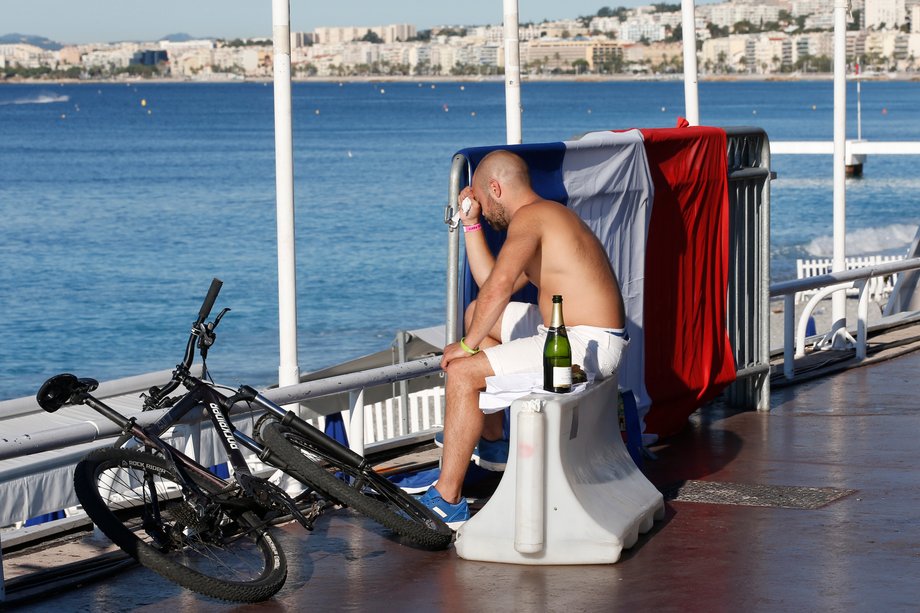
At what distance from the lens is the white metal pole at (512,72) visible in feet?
36.2

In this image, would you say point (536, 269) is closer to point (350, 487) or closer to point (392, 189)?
point (350, 487)

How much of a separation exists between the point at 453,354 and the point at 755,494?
1896 mm

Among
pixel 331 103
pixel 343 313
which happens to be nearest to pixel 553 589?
pixel 343 313

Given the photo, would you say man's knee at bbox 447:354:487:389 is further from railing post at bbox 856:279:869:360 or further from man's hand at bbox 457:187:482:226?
railing post at bbox 856:279:869:360

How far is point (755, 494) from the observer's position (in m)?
7.48

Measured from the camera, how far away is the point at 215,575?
227 inches

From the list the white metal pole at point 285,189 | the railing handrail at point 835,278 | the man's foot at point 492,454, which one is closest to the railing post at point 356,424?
the man's foot at point 492,454

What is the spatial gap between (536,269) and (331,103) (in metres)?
185

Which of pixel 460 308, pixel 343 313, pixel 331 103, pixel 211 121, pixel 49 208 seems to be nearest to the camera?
pixel 460 308

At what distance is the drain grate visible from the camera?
727 cm

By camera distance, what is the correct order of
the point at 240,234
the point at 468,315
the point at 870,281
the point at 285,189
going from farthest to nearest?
the point at 240,234 → the point at 870,281 → the point at 285,189 → the point at 468,315

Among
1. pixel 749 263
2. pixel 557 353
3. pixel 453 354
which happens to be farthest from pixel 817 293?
→ pixel 557 353

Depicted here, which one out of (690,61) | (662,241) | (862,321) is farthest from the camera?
(690,61)

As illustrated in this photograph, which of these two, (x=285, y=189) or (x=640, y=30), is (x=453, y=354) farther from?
(x=640, y=30)
